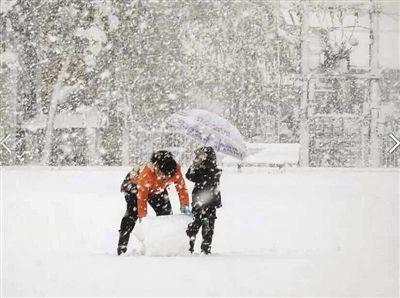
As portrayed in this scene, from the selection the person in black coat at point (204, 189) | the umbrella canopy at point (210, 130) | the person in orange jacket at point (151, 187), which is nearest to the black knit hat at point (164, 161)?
the person in orange jacket at point (151, 187)

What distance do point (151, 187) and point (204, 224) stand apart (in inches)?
33.2

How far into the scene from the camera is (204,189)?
10.3m

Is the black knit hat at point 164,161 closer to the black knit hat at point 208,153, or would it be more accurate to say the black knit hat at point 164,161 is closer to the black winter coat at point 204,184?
the black winter coat at point 204,184

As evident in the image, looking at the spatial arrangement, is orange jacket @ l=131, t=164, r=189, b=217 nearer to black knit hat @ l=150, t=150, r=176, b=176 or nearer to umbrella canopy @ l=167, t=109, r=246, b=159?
black knit hat @ l=150, t=150, r=176, b=176

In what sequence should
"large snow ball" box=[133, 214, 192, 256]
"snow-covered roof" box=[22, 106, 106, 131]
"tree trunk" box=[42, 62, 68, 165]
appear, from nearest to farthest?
"large snow ball" box=[133, 214, 192, 256]
"tree trunk" box=[42, 62, 68, 165]
"snow-covered roof" box=[22, 106, 106, 131]

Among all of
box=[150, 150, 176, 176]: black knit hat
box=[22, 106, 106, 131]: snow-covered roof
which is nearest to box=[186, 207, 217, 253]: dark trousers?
box=[150, 150, 176, 176]: black knit hat

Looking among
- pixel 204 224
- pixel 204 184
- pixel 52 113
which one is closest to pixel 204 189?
pixel 204 184

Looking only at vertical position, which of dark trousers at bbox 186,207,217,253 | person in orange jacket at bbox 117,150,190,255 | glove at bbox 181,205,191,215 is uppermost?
person in orange jacket at bbox 117,150,190,255

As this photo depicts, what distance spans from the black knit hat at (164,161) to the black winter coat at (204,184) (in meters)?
0.29

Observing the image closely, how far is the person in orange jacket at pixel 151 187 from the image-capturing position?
392 inches

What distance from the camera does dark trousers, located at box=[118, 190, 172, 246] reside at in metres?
10.4

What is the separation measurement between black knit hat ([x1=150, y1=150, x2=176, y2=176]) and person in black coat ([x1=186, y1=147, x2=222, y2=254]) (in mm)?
272

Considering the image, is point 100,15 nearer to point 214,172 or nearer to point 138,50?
point 138,50

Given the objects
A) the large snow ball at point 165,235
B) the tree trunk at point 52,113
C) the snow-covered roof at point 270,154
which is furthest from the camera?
the tree trunk at point 52,113
